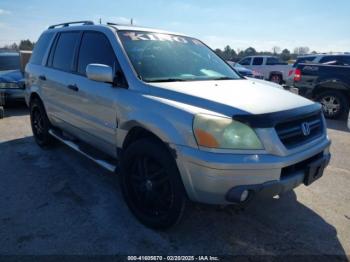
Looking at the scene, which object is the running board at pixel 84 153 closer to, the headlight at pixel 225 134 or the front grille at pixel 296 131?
the headlight at pixel 225 134

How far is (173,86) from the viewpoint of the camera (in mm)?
3023

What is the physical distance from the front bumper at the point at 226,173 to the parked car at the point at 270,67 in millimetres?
17789

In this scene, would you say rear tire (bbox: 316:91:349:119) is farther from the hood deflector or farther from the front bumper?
the front bumper

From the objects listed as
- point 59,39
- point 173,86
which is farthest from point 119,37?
point 59,39

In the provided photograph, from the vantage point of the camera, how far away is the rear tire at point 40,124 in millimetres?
5377

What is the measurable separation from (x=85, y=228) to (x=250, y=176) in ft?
5.46

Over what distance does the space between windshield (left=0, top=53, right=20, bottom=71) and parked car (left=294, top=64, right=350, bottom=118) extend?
884cm

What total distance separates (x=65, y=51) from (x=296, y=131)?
3.32m

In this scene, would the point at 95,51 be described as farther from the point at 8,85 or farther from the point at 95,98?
A: the point at 8,85

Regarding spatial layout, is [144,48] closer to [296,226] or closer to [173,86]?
[173,86]

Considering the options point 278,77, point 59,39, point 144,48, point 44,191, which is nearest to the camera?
point 144,48

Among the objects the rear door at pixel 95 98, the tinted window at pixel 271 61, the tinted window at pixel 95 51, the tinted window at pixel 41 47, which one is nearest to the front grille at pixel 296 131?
the rear door at pixel 95 98

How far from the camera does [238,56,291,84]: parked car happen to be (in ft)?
64.0

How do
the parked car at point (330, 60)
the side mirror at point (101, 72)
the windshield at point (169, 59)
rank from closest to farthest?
the side mirror at point (101, 72)
the windshield at point (169, 59)
the parked car at point (330, 60)
